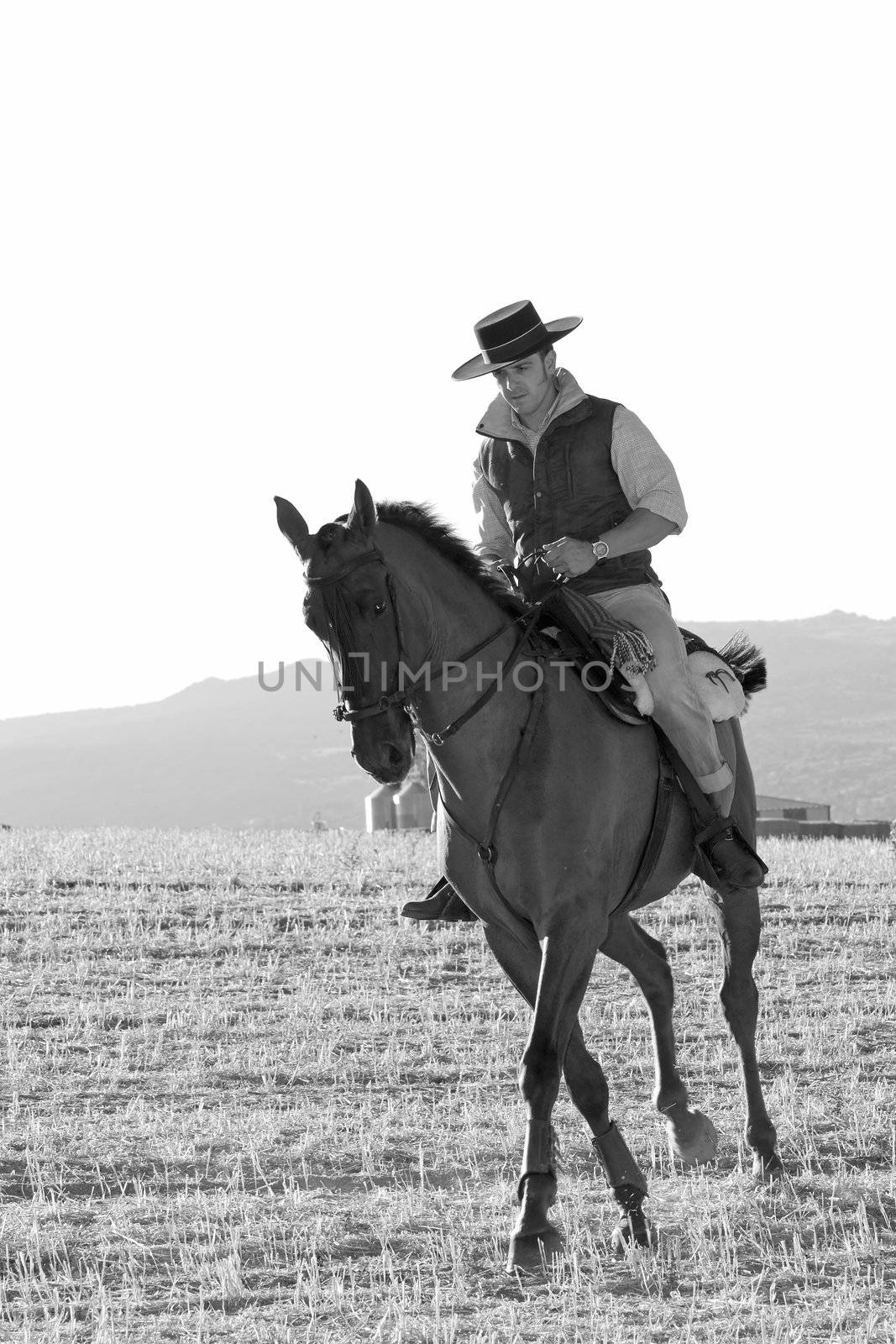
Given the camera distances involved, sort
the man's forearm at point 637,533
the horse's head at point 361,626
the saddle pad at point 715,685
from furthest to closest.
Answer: the saddle pad at point 715,685 < the man's forearm at point 637,533 < the horse's head at point 361,626

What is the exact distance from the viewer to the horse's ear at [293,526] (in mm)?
5586

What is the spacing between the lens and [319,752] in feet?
482

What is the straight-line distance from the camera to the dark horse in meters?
5.55

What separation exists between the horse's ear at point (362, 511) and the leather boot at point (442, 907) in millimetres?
1950

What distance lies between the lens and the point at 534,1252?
18.7ft

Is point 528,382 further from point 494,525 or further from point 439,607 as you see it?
point 439,607

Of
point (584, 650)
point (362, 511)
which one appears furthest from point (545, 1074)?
point (362, 511)

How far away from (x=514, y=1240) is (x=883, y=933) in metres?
8.31

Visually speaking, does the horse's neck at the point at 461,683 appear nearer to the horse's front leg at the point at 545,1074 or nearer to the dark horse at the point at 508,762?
the dark horse at the point at 508,762

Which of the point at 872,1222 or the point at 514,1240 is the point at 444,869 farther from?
the point at 872,1222

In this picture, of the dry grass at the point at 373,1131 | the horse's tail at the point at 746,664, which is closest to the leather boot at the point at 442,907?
the dry grass at the point at 373,1131

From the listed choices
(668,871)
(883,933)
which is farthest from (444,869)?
(883,933)

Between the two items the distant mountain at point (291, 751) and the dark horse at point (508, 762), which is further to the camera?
the distant mountain at point (291, 751)

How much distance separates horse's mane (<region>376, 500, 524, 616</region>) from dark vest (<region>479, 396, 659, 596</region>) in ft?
1.55
